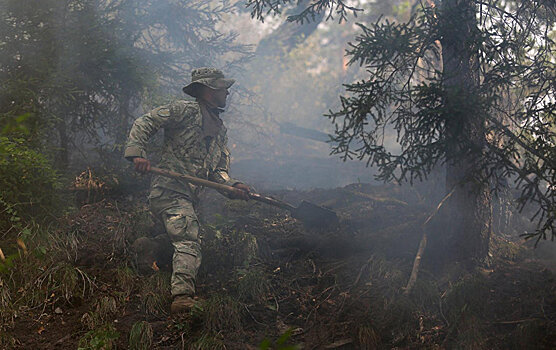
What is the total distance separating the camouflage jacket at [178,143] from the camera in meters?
4.99

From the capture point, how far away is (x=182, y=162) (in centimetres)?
535

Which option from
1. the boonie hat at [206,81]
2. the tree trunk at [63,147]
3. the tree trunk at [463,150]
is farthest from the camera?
the tree trunk at [63,147]

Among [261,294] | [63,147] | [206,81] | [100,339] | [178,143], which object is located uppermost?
[206,81]

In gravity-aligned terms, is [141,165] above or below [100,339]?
above

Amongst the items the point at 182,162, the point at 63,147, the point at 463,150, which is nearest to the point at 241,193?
the point at 182,162

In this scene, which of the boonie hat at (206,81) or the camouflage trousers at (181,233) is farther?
the boonie hat at (206,81)

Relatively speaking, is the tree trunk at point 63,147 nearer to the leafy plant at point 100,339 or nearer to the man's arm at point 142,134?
the man's arm at point 142,134

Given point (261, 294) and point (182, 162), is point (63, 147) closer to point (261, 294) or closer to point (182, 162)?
point (182, 162)

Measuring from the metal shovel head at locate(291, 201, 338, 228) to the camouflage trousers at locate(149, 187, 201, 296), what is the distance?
2.22 meters

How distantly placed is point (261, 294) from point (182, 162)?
200cm

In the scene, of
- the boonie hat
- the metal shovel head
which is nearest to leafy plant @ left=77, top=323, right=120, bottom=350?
the boonie hat

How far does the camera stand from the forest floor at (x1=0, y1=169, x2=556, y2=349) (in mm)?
3754

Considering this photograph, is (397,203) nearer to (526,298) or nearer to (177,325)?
(526,298)

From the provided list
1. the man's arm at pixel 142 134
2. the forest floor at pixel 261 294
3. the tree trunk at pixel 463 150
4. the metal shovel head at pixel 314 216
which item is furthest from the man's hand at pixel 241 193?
the tree trunk at pixel 463 150
